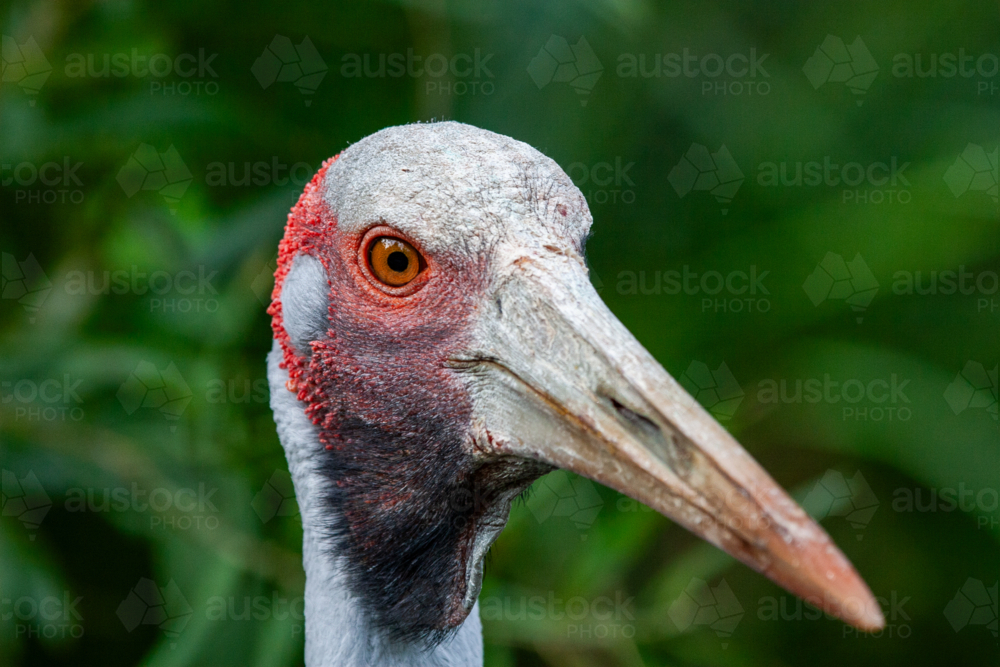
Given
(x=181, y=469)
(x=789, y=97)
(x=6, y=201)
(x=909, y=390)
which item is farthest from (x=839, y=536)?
(x=6, y=201)

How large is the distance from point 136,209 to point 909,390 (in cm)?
323

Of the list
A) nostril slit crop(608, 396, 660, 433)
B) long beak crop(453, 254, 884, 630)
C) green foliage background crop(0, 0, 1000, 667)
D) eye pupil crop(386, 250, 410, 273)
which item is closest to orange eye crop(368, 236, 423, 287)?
eye pupil crop(386, 250, 410, 273)

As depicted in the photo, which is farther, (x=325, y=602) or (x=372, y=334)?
(x=325, y=602)

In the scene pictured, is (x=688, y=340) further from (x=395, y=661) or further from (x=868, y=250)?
(x=395, y=661)

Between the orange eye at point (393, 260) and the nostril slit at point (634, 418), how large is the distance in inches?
20.5

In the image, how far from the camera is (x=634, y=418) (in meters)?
1.55

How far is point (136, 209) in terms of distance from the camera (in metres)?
3.56

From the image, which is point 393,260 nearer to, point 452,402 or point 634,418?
point 452,402

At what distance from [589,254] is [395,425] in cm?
220

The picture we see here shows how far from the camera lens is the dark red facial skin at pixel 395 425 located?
1.85m

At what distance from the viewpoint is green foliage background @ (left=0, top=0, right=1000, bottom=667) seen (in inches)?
133

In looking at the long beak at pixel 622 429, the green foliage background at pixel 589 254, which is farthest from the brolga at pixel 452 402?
the green foliage background at pixel 589 254

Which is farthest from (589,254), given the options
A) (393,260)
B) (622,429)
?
(622,429)

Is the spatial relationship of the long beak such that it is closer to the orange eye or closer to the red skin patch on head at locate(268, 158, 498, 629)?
the red skin patch on head at locate(268, 158, 498, 629)
